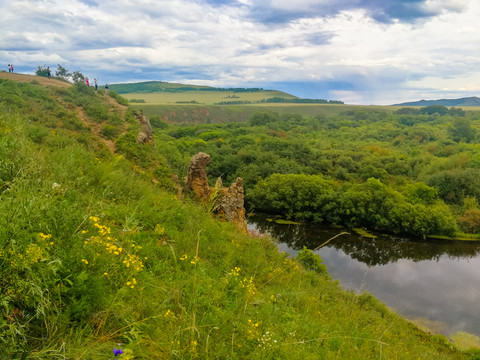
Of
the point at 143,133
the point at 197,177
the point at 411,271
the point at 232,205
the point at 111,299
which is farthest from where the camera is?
the point at 411,271

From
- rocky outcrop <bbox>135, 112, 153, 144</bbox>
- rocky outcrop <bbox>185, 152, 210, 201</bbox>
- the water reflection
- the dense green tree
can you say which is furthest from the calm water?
the dense green tree

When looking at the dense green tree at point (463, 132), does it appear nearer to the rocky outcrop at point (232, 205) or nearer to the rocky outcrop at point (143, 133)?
the rocky outcrop at point (143, 133)

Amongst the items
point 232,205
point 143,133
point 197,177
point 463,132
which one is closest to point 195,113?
point 463,132

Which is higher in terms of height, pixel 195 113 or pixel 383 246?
pixel 195 113

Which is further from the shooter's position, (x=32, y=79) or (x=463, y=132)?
(x=463, y=132)

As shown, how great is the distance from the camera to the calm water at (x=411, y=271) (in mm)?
20828

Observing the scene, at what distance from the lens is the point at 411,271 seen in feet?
88.7

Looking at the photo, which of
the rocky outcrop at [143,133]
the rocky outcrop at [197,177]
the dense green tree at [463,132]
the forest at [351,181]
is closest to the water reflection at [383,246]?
the forest at [351,181]

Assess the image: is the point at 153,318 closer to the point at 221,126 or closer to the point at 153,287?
the point at 153,287

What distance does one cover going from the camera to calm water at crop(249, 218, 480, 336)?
2083 centimetres

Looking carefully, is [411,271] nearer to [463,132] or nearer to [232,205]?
[232,205]

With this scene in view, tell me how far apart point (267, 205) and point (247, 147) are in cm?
2034

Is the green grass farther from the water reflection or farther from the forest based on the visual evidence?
the water reflection

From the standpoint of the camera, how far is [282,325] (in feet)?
13.2
